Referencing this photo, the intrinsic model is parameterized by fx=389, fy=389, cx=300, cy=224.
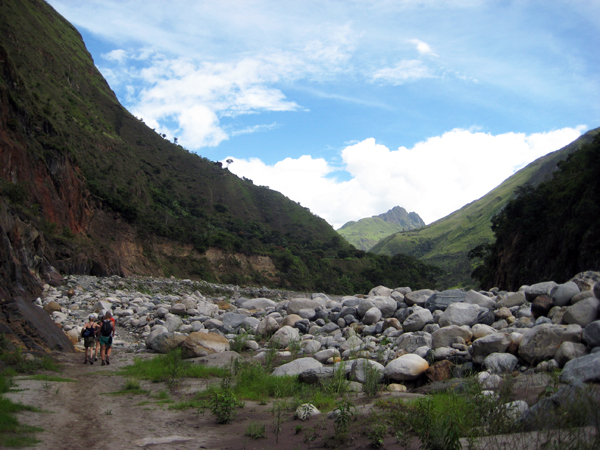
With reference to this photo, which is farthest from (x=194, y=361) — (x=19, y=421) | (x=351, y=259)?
(x=351, y=259)

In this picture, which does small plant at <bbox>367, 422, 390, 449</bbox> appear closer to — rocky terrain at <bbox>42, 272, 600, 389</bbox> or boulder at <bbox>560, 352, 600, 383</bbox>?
boulder at <bbox>560, 352, 600, 383</bbox>

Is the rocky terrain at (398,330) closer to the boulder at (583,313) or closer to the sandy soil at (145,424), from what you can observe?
the boulder at (583,313)

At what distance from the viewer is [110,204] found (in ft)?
135

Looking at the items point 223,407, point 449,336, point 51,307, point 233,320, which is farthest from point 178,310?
point 223,407

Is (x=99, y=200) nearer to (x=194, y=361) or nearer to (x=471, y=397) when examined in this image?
(x=194, y=361)

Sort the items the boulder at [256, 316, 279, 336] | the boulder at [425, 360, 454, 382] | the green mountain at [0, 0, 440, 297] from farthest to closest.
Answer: the green mountain at [0, 0, 440, 297], the boulder at [256, 316, 279, 336], the boulder at [425, 360, 454, 382]

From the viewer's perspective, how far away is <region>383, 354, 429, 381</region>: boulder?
7.95 meters

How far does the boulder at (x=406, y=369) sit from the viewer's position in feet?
26.1

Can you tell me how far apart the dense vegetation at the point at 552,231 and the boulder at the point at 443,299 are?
14439mm

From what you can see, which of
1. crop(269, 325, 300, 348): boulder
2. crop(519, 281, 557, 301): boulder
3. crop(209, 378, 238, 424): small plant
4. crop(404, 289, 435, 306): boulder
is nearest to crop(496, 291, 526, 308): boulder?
crop(519, 281, 557, 301): boulder

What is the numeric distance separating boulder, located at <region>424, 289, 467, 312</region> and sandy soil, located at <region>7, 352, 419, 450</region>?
8293mm

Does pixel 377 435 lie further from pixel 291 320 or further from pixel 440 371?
pixel 291 320

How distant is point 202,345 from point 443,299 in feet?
29.2

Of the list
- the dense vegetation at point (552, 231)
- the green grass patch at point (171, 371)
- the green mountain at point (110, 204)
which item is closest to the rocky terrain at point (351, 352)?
the green grass patch at point (171, 371)
